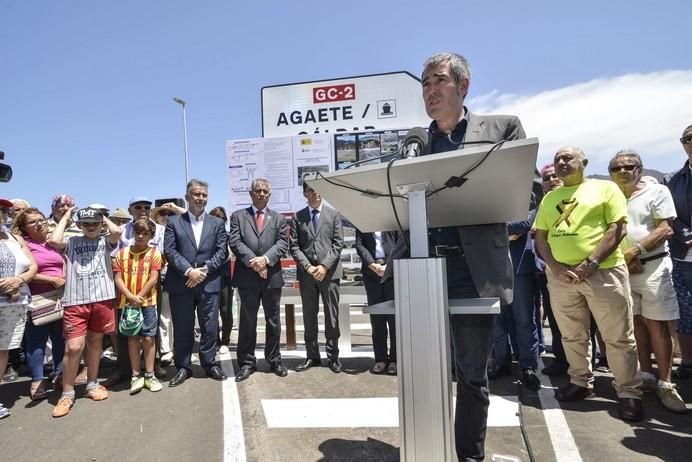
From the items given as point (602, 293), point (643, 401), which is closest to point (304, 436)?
point (602, 293)

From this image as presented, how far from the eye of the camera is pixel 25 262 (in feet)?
12.9

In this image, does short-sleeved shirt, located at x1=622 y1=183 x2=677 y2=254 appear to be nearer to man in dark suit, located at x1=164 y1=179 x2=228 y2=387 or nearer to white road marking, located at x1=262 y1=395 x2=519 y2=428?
white road marking, located at x1=262 y1=395 x2=519 y2=428

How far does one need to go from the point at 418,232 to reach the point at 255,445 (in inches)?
87.6

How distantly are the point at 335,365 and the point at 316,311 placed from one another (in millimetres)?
652

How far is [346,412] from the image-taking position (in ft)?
11.3

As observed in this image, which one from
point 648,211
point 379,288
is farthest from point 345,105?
point 648,211

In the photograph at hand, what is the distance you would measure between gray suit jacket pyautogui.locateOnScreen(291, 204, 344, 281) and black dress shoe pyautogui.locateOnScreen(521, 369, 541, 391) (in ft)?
7.32

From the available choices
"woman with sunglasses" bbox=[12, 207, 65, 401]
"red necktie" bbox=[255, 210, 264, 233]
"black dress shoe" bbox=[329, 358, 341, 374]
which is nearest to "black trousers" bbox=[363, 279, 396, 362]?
"black dress shoe" bbox=[329, 358, 341, 374]

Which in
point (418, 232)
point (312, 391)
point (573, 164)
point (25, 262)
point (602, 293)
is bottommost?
point (312, 391)

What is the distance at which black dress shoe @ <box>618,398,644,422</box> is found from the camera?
10.1 feet

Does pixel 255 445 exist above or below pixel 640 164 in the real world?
below

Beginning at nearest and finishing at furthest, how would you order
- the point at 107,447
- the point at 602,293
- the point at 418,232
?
1. the point at 418,232
2. the point at 107,447
3. the point at 602,293

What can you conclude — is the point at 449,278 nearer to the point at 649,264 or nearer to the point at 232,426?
the point at 232,426

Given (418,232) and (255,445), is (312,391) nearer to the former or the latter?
(255,445)
